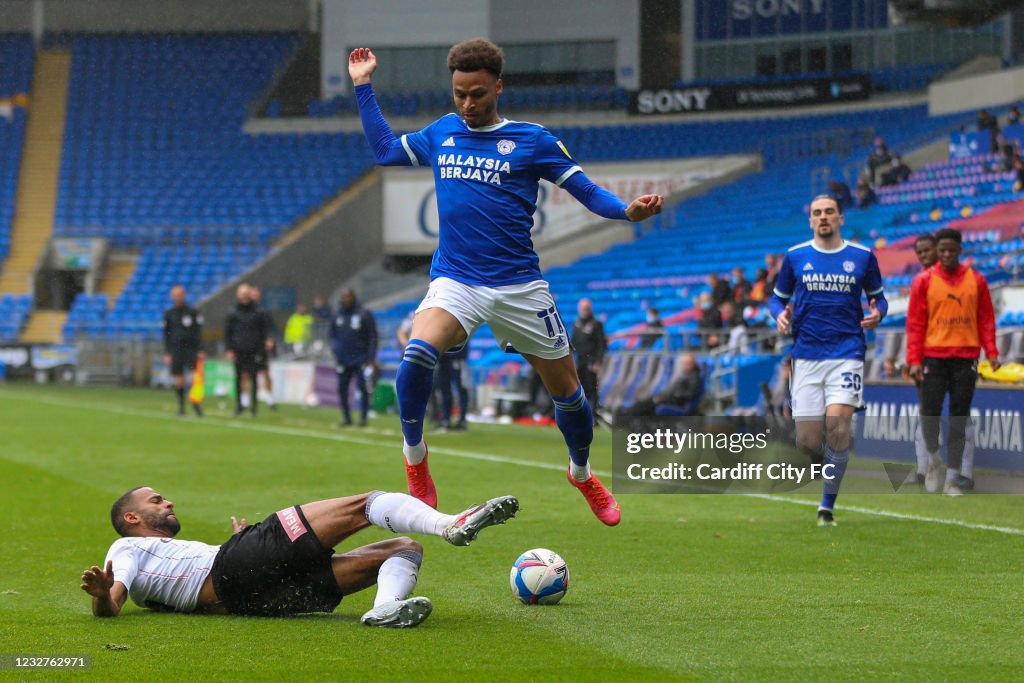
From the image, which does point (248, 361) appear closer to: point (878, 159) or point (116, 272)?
point (878, 159)

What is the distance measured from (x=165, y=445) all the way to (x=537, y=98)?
2598 cm

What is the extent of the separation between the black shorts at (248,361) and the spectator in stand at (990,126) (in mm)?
14428

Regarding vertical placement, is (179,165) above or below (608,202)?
above

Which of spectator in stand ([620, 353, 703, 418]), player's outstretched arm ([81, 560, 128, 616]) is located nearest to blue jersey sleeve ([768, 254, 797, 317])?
player's outstretched arm ([81, 560, 128, 616])

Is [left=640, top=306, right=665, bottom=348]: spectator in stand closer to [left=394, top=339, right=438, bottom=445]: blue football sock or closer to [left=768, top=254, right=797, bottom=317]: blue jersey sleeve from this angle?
[left=768, top=254, right=797, bottom=317]: blue jersey sleeve

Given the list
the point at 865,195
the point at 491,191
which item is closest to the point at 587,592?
the point at 491,191

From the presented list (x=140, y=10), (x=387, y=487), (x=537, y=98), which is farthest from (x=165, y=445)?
(x=140, y=10)

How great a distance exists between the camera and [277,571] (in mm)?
5977

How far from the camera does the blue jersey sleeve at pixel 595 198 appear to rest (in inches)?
266

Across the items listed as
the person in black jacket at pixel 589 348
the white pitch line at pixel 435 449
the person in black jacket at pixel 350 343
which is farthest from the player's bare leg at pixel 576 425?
the person in black jacket at pixel 350 343

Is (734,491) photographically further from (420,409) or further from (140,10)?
(140,10)

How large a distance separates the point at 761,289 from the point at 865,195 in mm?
8523

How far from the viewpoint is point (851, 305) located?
9500 millimetres

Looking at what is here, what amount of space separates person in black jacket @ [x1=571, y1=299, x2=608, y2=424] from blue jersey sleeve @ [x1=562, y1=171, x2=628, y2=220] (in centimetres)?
1288
